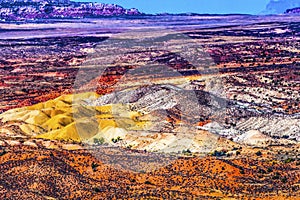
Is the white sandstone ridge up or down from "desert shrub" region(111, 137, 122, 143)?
up

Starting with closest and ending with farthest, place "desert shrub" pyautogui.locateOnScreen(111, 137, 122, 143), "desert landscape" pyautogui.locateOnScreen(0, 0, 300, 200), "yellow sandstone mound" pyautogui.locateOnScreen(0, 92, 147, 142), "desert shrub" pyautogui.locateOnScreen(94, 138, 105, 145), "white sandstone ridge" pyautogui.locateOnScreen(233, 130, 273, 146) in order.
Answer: "desert landscape" pyautogui.locateOnScreen(0, 0, 300, 200), "desert shrub" pyautogui.locateOnScreen(94, 138, 105, 145), "desert shrub" pyautogui.locateOnScreen(111, 137, 122, 143), "white sandstone ridge" pyautogui.locateOnScreen(233, 130, 273, 146), "yellow sandstone mound" pyautogui.locateOnScreen(0, 92, 147, 142)

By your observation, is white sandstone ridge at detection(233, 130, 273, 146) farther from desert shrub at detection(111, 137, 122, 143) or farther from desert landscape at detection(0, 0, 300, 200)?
desert shrub at detection(111, 137, 122, 143)

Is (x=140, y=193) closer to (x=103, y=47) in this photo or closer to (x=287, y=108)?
(x=287, y=108)

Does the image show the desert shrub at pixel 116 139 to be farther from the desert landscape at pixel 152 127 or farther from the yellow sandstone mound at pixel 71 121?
the yellow sandstone mound at pixel 71 121

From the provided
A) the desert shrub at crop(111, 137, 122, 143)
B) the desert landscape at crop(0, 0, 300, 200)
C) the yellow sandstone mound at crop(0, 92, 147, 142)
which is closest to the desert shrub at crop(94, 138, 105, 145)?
the desert landscape at crop(0, 0, 300, 200)

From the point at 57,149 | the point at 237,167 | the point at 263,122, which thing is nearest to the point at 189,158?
the point at 237,167

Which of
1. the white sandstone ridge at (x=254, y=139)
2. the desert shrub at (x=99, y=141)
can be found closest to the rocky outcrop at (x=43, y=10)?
the desert shrub at (x=99, y=141)

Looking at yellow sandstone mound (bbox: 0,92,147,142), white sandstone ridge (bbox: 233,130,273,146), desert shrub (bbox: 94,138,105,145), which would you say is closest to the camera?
desert shrub (bbox: 94,138,105,145)

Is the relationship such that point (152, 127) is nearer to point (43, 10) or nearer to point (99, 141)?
point (99, 141)
